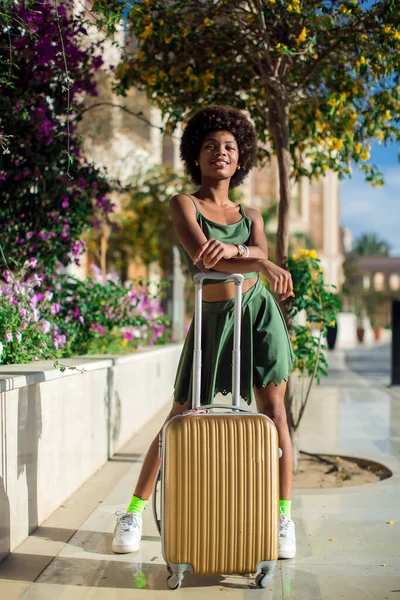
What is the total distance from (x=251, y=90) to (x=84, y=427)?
→ 9.28 ft

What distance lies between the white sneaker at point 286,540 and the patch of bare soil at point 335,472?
1.57m

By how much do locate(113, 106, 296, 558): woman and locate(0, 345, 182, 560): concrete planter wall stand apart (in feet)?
1.65

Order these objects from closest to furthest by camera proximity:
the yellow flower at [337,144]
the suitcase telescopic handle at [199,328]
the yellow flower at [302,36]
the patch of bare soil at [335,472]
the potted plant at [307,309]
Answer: the suitcase telescopic handle at [199,328], the yellow flower at [302,36], the patch of bare soil at [335,472], the potted plant at [307,309], the yellow flower at [337,144]

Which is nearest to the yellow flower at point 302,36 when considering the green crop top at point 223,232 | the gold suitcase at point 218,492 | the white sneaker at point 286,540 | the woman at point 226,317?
the woman at point 226,317

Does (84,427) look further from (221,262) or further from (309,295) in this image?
(221,262)

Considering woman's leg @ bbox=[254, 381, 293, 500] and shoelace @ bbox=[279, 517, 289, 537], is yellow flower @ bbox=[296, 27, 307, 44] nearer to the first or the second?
woman's leg @ bbox=[254, 381, 293, 500]

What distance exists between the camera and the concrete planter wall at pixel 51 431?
11.1 feet

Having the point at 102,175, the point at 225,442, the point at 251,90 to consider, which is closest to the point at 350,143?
the point at 251,90

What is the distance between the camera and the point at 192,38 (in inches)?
206

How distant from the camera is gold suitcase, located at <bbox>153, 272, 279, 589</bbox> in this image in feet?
9.30

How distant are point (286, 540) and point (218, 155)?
1697 millimetres

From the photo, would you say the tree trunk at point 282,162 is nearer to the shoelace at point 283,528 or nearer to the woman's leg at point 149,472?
the woman's leg at point 149,472

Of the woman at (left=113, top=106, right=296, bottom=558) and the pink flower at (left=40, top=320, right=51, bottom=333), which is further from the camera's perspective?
the pink flower at (left=40, top=320, right=51, bottom=333)

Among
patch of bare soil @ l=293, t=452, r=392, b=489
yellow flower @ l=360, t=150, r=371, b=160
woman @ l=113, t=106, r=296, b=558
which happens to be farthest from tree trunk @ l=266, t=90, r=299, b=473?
woman @ l=113, t=106, r=296, b=558
